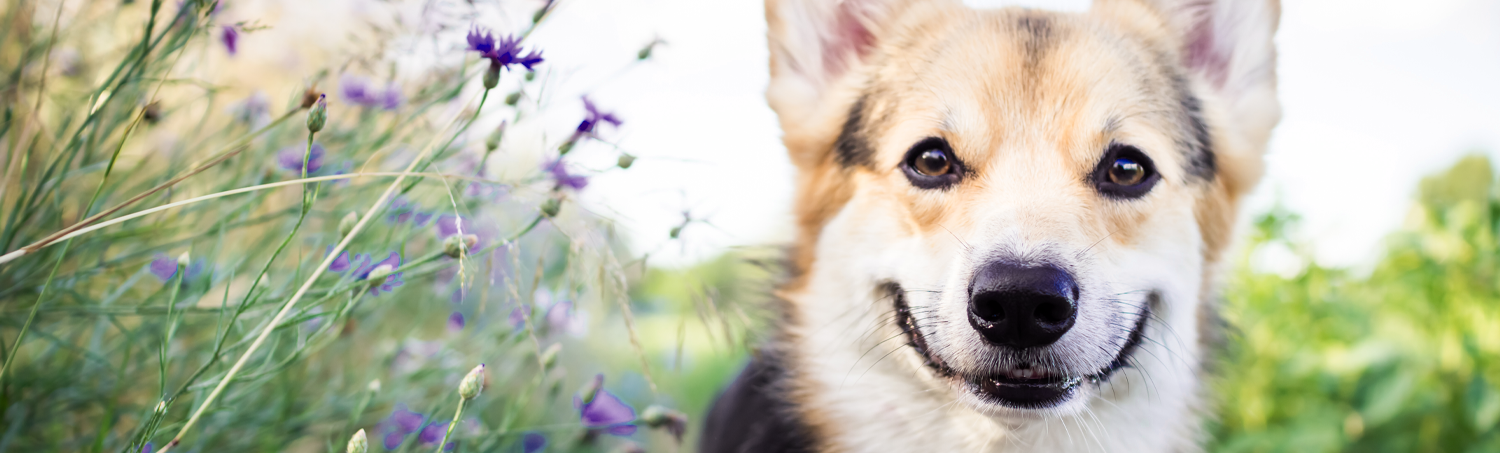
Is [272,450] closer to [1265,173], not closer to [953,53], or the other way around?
[953,53]

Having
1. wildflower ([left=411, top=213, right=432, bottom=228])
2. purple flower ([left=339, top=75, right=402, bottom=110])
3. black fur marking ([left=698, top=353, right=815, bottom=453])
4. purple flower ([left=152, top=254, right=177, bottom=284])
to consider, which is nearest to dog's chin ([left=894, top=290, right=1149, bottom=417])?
black fur marking ([left=698, top=353, right=815, bottom=453])

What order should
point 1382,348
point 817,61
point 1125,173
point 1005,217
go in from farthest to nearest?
point 1382,348
point 817,61
point 1125,173
point 1005,217

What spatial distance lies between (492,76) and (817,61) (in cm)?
141

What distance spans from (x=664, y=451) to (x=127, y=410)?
237 cm

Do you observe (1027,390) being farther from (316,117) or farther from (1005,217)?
(316,117)

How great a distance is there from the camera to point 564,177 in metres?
1.84

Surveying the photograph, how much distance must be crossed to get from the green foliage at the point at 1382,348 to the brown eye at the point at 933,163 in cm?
134

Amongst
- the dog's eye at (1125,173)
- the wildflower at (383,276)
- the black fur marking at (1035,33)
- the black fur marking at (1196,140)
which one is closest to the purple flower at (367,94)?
the wildflower at (383,276)

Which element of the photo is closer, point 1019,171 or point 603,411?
point 603,411

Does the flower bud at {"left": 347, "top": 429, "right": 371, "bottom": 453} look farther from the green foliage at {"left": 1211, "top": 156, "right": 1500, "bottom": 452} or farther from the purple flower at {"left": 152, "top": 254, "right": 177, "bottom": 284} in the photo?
the green foliage at {"left": 1211, "top": 156, "right": 1500, "bottom": 452}

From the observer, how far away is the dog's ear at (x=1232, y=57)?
2455mm

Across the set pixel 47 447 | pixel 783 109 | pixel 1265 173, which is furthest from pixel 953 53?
pixel 47 447

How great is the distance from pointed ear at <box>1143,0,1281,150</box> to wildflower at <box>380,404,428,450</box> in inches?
104

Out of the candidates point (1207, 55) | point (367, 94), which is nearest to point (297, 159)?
point (367, 94)
